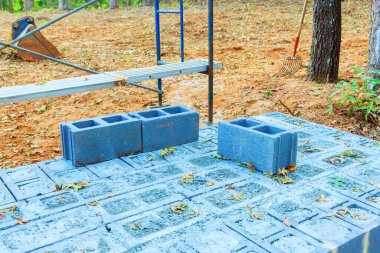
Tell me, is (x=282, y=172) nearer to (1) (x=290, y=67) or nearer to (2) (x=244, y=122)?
(2) (x=244, y=122)

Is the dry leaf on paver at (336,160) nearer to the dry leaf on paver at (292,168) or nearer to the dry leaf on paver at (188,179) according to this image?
the dry leaf on paver at (292,168)

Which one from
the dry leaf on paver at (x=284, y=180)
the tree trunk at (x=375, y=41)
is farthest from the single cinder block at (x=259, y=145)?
the tree trunk at (x=375, y=41)

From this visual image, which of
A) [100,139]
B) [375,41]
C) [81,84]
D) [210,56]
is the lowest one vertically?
[100,139]

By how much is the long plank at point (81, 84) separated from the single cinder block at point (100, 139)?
33 centimetres

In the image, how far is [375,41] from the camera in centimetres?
553

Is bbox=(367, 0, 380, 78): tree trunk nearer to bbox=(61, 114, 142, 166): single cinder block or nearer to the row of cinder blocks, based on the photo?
the row of cinder blocks

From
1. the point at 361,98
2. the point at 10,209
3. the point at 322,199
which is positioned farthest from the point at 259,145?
the point at 361,98

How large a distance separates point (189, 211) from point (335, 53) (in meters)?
4.49

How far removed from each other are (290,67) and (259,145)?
4.23m

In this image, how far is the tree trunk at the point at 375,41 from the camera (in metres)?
5.48

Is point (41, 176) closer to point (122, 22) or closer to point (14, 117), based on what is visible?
point (14, 117)

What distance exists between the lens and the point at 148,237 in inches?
109

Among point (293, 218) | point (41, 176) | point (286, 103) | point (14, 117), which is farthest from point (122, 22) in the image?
point (293, 218)

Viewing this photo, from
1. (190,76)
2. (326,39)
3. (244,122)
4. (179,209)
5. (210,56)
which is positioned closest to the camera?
(179,209)
